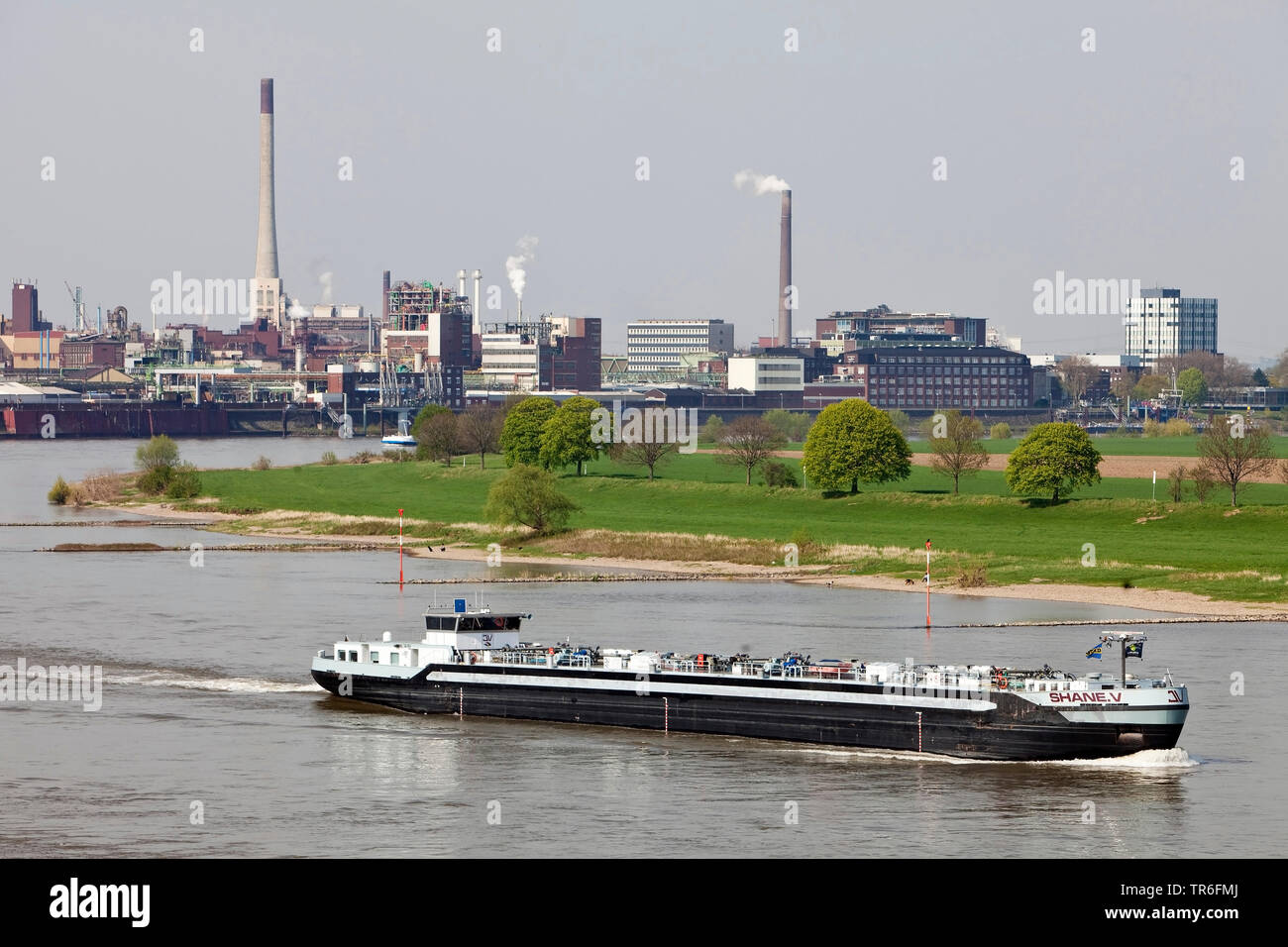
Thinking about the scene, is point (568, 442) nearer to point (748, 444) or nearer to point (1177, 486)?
point (748, 444)

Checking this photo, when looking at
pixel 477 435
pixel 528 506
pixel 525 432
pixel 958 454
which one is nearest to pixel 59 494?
pixel 525 432

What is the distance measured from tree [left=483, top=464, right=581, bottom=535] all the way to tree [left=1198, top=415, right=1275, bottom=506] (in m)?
44.0

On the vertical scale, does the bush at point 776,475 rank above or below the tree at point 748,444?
below

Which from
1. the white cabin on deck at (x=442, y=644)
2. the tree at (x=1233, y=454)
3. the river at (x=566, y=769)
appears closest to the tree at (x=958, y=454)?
the tree at (x=1233, y=454)

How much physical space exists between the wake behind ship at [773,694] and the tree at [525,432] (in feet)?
319

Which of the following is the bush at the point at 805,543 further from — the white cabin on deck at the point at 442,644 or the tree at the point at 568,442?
the tree at the point at 568,442

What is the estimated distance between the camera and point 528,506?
4852 inches

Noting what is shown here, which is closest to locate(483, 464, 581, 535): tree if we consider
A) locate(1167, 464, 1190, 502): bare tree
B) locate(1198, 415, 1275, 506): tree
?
locate(1167, 464, 1190, 502): bare tree

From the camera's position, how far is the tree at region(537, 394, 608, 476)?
15862 cm

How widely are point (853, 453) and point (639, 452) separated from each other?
30.2m

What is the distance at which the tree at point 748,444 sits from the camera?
155500 mm

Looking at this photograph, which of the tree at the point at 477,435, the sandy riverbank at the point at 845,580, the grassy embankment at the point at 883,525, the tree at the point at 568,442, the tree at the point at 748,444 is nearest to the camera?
the sandy riverbank at the point at 845,580
